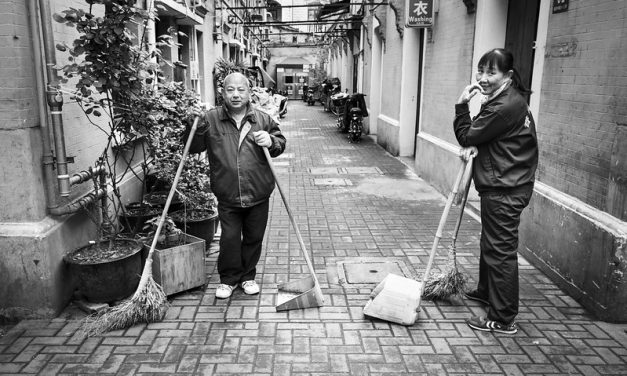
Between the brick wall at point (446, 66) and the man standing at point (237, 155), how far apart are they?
4.26 meters

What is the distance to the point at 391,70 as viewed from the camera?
1292 cm

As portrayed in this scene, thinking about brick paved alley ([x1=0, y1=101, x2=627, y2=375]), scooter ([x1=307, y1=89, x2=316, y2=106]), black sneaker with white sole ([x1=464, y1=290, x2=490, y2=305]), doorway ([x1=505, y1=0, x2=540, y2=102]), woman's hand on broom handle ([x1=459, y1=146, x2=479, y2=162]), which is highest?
doorway ([x1=505, y1=0, x2=540, y2=102])

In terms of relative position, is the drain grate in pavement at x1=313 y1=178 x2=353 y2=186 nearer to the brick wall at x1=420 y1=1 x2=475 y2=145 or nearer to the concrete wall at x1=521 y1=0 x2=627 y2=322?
the brick wall at x1=420 y1=1 x2=475 y2=145

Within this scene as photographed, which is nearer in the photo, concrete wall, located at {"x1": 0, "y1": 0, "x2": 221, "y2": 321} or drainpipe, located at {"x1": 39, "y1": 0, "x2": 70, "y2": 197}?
concrete wall, located at {"x1": 0, "y1": 0, "x2": 221, "y2": 321}

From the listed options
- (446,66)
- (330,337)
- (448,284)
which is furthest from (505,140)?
(446,66)

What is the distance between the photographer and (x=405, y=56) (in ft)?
37.1

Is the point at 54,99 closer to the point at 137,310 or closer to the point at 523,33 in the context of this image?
the point at 137,310

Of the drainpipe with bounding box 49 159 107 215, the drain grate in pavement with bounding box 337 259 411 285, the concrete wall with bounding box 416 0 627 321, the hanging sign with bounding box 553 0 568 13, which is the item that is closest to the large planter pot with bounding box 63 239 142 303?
A: the drainpipe with bounding box 49 159 107 215

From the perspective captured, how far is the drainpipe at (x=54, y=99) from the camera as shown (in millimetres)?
3918

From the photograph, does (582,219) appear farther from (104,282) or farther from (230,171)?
(104,282)

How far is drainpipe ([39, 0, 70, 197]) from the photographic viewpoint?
3.92 m

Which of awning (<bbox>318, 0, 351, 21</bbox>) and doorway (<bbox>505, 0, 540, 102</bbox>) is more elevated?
awning (<bbox>318, 0, 351, 21</bbox>)

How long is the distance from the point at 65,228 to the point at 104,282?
0.61 metres

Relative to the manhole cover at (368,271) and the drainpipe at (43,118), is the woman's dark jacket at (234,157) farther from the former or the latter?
the manhole cover at (368,271)
